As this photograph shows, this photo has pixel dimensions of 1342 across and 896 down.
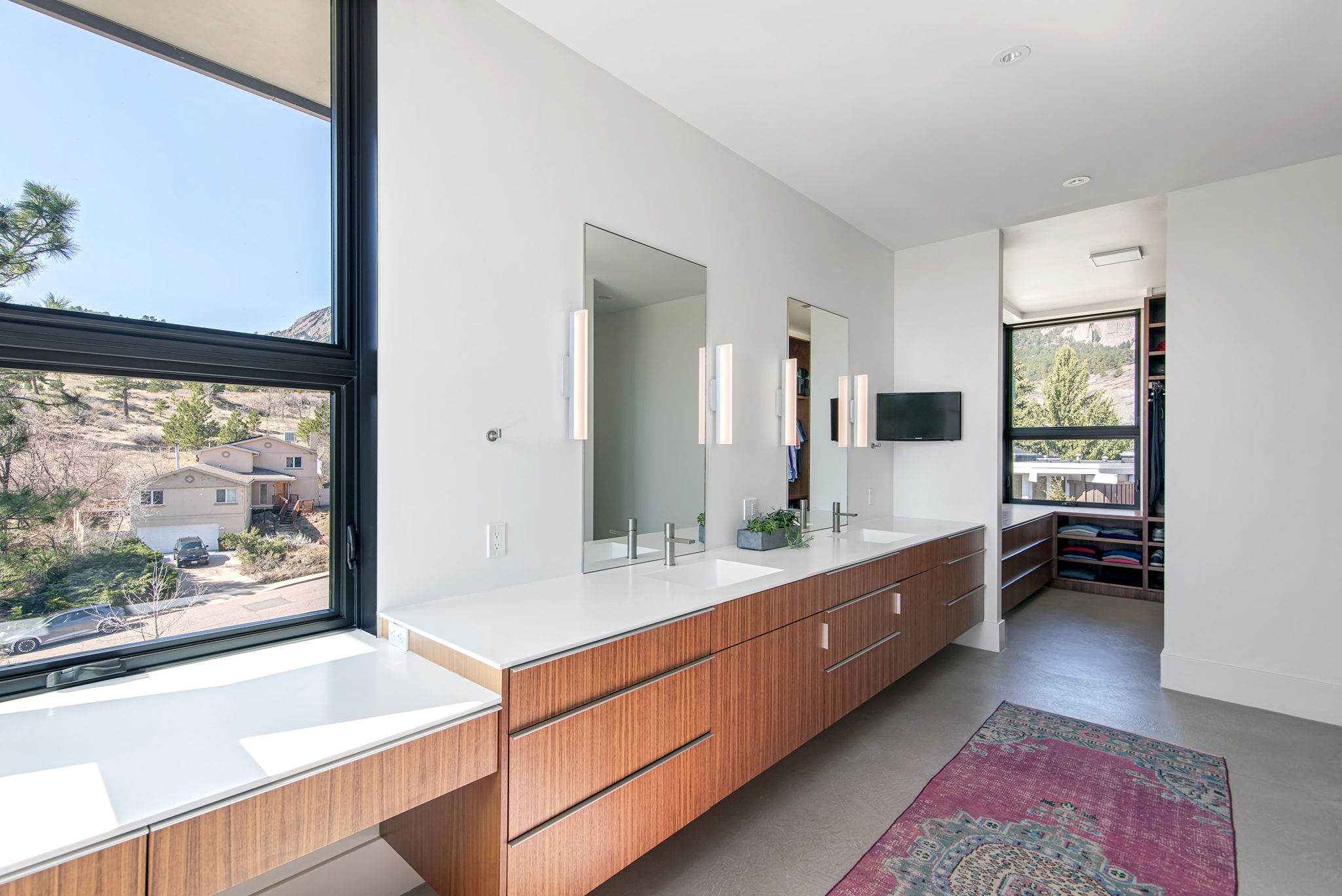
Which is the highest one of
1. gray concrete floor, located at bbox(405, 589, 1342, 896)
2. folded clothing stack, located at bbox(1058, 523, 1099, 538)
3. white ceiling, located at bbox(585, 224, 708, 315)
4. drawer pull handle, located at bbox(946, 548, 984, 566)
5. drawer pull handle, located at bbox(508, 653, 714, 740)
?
white ceiling, located at bbox(585, 224, 708, 315)

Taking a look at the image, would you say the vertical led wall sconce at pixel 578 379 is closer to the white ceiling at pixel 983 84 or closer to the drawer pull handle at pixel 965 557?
the white ceiling at pixel 983 84

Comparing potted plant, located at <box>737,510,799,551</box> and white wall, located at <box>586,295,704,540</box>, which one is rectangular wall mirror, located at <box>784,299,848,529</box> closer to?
potted plant, located at <box>737,510,799,551</box>

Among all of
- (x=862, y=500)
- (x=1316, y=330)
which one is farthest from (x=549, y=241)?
(x=1316, y=330)

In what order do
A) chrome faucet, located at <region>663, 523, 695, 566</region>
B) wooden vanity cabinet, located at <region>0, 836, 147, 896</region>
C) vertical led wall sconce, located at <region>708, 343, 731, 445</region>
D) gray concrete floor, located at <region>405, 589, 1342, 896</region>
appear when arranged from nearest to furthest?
wooden vanity cabinet, located at <region>0, 836, 147, 896</region>
gray concrete floor, located at <region>405, 589, 1342, 896</region>
chrome faucet, located at <region>663, 523, 695, 566</region>
vertical led wall sconce, located at <region>708, 343, 731, 445</region>

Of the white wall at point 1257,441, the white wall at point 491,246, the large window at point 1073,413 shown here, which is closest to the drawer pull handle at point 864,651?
the white wall at point 491,246

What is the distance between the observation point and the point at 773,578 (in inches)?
88.1

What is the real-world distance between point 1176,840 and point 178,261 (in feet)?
11.2

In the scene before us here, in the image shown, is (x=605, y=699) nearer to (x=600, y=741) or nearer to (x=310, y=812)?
(x=600, y=741)

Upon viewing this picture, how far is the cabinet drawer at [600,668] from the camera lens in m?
1.42

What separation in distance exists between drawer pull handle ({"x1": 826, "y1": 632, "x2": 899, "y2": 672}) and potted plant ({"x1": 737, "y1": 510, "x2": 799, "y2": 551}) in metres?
0.56

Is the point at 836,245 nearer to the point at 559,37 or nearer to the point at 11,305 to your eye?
the point at 559,37

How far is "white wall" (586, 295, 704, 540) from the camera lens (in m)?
2.37

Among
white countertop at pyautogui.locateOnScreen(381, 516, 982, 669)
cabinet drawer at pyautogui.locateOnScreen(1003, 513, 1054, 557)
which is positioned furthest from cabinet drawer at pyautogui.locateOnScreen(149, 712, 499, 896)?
cabinet drawer at pyautogui.locateOnScreen(1003, 513, 1054, 557)

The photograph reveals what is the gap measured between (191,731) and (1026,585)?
5.43 metres
